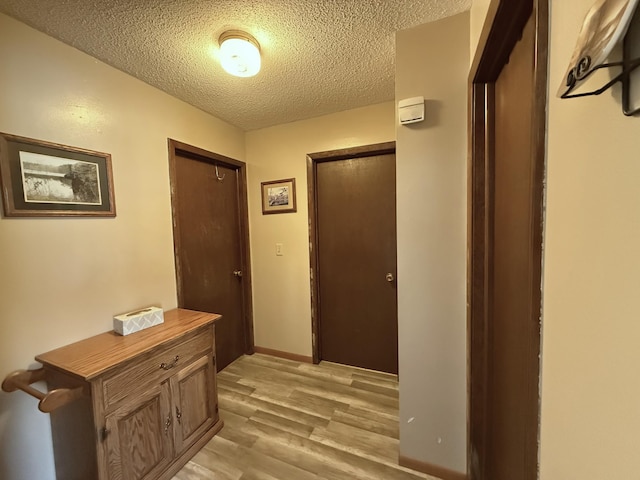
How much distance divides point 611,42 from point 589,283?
34 cm

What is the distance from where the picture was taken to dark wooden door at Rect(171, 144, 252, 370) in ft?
6.79

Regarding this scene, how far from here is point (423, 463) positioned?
1407mm

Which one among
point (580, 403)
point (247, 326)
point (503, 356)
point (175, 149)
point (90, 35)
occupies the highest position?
point (90, 35)

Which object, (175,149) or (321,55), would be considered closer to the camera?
(321,55)

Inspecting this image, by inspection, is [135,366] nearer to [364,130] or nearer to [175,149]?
[175,149]

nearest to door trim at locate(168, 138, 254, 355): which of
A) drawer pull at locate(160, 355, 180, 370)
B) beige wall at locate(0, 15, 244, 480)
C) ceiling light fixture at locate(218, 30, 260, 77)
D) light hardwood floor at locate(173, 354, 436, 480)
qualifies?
beige wall at locate(0, 15, 244, 480)

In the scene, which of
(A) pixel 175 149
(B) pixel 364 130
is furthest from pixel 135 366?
(B) pixel 364 130

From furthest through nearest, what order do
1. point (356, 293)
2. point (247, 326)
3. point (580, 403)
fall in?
point (247, 326) → point (356, 293) → point (580, 403)

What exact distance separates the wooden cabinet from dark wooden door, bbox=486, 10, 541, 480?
5.01 ft

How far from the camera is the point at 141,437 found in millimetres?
1283

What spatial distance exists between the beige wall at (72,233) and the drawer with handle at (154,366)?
444 mm

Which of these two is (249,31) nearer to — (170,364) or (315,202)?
(315,202)

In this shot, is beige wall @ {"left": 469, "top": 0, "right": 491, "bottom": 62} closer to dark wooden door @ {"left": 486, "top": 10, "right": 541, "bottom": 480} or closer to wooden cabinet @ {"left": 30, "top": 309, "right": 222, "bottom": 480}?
dark wooden door @ {"left": 486, "top": 10, "right": 541, "bottom": 480}

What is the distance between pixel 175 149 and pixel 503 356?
2.35 meters
